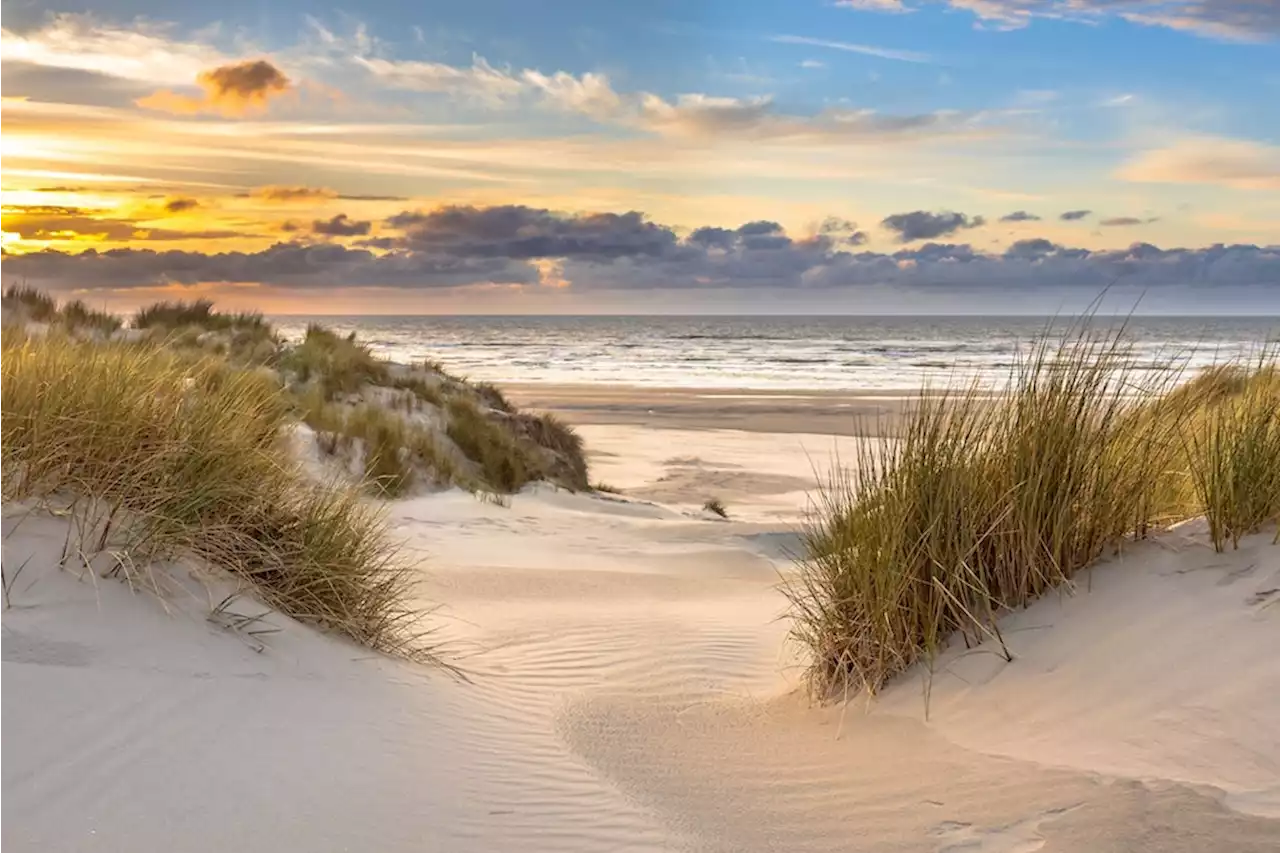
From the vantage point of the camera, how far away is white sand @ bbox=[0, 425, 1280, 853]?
123 inches

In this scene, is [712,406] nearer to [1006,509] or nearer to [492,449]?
[492,449]

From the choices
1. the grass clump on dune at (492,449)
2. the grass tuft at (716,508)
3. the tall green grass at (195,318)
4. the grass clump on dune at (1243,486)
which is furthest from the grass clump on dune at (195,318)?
the grass clump on dune at (1243,486)

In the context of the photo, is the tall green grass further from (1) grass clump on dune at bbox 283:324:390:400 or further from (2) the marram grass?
(2) the marram grass

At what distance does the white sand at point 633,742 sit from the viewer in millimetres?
3121

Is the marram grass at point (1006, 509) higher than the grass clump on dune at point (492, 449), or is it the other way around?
the marram grass at point (1006, 509)

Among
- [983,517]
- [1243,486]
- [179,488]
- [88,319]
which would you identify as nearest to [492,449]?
[88,319]

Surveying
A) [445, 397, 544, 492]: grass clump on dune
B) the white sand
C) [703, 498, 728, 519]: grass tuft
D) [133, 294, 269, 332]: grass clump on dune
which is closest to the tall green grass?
[133, 294, 269, 332]: grass clump on dune

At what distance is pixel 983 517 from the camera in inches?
182

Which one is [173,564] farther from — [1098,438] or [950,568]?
[1098,438]

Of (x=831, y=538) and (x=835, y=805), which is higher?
(x=831, y=538)

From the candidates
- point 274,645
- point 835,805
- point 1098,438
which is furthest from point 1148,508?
point 274,645

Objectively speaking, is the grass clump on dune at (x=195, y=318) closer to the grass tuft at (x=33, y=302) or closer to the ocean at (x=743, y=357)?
the grass tuft at (x=33, y=302)

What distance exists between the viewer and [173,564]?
4.54m

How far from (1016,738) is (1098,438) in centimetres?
160
